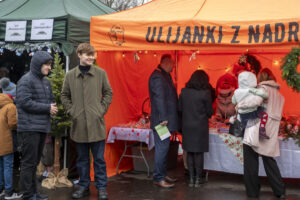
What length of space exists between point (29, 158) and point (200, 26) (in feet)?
9.12

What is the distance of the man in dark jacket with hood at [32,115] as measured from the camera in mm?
4688

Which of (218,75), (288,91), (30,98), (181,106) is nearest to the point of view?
(30,98)

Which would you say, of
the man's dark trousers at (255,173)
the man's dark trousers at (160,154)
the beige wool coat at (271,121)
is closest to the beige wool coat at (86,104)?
the man's dark trousers at (160,154)

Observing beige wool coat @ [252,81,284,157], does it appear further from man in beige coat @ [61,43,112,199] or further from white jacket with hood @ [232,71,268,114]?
man in beige coat @ [61,43,112,199]

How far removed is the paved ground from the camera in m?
5.33

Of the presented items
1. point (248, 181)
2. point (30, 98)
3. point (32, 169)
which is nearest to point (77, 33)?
point (30, 98)

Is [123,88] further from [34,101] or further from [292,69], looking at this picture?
[292,69]

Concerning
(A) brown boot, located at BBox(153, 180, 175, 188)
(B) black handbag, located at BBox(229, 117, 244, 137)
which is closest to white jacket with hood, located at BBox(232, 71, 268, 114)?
(B) black handbag, located at BBox(229, 117, 244, 137)

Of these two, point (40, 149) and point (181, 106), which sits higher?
point (181, 106)

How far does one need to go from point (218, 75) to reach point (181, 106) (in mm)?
2251

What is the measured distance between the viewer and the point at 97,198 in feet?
17.0

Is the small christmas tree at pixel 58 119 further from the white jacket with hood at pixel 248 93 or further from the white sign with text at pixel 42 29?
the white jacket with hood at pixel 248 93

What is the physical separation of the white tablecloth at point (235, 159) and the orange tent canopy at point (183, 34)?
4.85ft

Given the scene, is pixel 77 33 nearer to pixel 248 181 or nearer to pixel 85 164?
pixel 85 164
